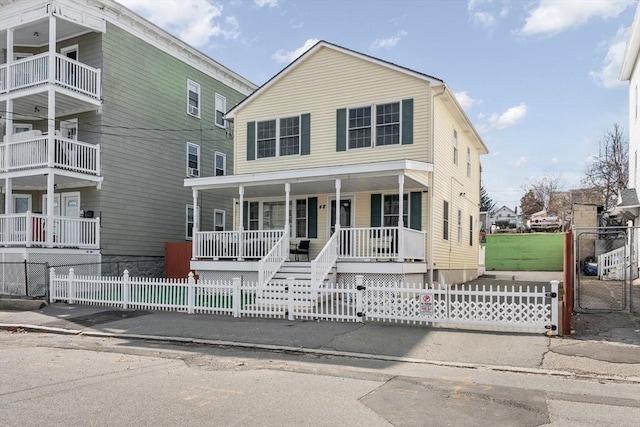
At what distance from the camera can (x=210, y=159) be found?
26.7 m

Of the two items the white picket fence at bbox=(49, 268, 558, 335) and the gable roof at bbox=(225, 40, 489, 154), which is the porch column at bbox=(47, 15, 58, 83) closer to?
the gable roof at bbox=(225, 40, 489, 154)

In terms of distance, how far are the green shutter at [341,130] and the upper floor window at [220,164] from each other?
33.5 feet

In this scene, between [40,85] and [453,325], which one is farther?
[40,85]

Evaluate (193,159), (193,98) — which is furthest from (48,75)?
(193,159)

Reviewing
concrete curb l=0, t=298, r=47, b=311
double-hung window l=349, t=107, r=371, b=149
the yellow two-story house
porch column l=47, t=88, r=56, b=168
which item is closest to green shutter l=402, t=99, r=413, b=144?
the yellow two-story house

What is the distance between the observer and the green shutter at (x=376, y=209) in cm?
1803

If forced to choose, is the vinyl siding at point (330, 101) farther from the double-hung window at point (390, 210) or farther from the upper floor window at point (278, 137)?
the double-hung window at point (390, 210)

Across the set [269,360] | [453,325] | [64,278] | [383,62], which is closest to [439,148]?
[383,62]

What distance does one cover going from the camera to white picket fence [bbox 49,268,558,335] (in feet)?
35.2

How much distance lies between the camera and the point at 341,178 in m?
16.3

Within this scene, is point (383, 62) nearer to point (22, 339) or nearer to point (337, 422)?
point (22, 339)

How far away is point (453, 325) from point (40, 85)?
56.5ft

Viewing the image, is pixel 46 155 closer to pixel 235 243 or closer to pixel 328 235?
pixel 235 243

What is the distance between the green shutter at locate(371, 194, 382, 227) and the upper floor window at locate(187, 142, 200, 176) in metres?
10.9
